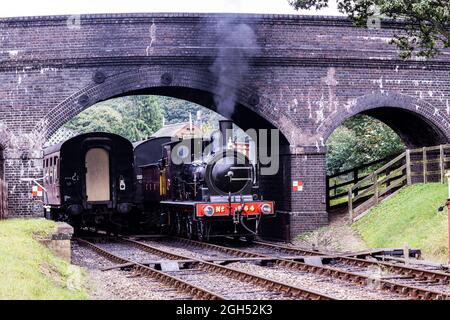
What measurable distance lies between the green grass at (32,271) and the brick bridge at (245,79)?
204 inches

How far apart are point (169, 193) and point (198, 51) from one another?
410cm

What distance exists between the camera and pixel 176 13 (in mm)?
22469

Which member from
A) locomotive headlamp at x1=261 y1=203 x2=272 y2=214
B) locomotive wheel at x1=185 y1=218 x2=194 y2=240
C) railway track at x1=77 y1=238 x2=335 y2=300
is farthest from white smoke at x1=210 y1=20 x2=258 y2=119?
railway track at x1=77 y1=238 x2=335 y2=300

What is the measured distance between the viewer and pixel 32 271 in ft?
38.1

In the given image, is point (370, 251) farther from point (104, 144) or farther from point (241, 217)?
point (104, 144)

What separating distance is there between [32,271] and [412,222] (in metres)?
10.5

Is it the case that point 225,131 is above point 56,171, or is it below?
above

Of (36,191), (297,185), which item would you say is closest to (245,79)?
(297,185)

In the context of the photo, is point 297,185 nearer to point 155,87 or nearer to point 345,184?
point 345,184

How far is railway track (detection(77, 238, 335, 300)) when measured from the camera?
476 inches

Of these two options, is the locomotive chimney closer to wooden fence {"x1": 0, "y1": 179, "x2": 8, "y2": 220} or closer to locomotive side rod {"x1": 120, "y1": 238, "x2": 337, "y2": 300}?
locomotive side rod {"x1": 120, "y1": 238, "x2": 337, "y2": 300}

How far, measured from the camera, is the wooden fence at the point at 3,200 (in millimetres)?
20688
